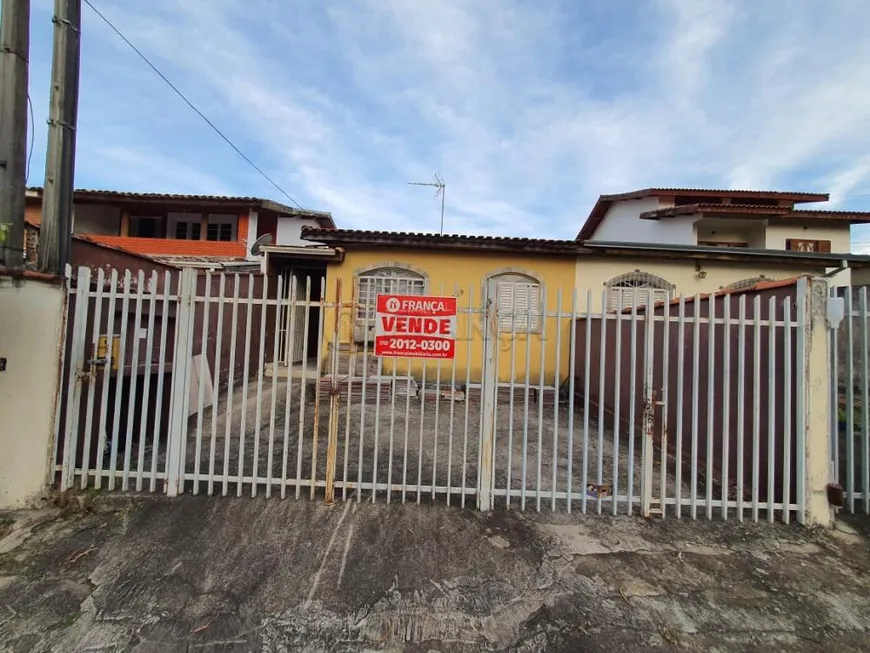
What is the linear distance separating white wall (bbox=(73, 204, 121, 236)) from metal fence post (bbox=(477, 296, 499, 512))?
57.2 ft

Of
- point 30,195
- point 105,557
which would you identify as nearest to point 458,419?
point 105,557

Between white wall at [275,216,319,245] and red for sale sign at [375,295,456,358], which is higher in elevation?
white wall at [275,216,319,245]

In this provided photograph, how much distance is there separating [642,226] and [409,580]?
56.2ft

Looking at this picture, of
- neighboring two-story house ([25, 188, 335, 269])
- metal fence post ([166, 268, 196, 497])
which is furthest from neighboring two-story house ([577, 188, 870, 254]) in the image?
metal fence post ([166, 268, 196, 497])

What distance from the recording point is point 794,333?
3.34 meters

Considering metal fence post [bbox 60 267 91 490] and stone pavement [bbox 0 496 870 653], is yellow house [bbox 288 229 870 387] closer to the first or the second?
metal fence post [bbox 60 267 91 490]

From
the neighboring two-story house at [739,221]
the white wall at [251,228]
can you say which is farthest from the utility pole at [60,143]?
the neighboring two-story house at [739,221]

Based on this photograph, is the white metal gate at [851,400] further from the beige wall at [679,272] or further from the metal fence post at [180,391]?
the beige wall at [679,272]

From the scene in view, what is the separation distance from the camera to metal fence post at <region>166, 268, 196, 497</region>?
3.17m

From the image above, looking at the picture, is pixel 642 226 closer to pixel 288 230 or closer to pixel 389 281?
pixel 389 281

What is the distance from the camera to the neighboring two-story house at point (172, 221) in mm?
13672

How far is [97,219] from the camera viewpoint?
14617mm

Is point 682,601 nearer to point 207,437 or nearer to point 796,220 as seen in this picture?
point 207,437

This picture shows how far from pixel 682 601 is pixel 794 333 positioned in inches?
101
